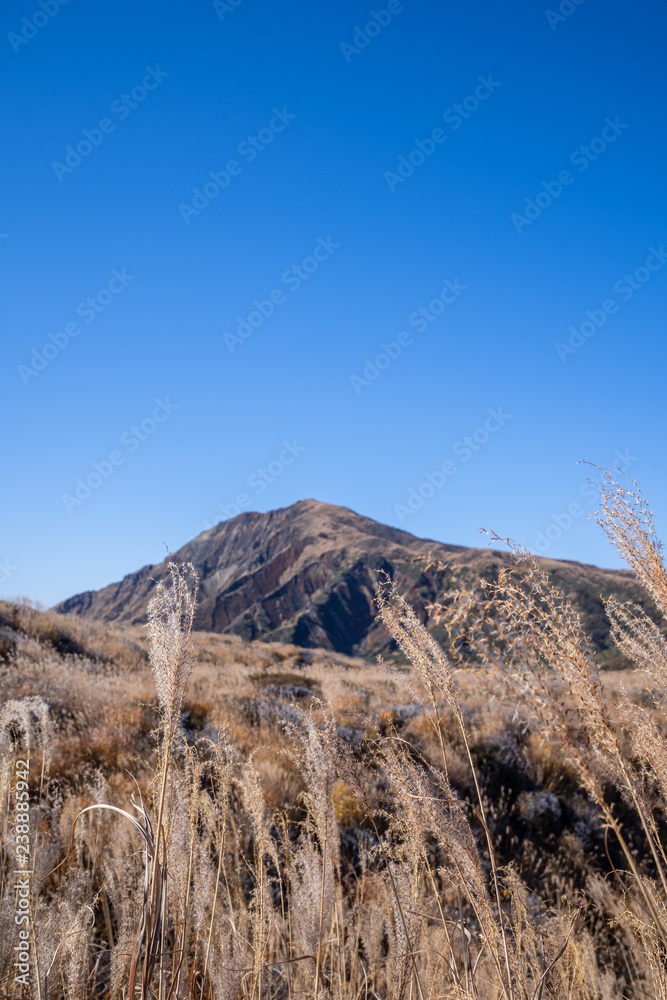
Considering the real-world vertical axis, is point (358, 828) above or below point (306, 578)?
below

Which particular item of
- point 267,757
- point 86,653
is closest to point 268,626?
point 86,653

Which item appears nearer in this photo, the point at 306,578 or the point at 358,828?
the point at 358,828

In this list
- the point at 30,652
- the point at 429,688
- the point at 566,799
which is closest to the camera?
the point at 429,688

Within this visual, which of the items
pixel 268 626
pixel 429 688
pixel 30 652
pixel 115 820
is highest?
pixel 268 626

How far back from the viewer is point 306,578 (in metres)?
131

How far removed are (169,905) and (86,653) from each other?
1208 centimetres

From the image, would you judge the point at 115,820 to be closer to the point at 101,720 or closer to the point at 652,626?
the point at 101,720

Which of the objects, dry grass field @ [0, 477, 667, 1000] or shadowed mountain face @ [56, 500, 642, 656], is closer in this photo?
dry grass field @ [0, 477, 667, 1000]

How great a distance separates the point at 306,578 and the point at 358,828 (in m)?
126

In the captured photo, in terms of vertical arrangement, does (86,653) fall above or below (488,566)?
below

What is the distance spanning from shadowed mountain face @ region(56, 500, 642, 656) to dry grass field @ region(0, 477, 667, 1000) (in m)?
69.8

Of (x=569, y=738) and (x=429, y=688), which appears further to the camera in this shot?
(x=429, y=688)

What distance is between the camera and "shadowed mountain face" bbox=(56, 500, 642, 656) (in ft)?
339

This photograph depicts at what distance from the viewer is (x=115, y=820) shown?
15.1 ft
